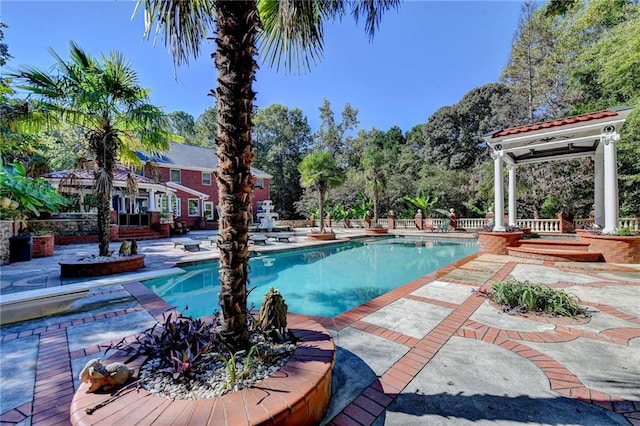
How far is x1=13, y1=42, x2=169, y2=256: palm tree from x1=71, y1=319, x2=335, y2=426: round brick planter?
8138mm

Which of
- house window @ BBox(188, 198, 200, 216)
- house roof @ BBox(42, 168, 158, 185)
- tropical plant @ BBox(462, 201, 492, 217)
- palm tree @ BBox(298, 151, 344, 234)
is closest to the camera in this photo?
house roof @ BBox(42, 168, 158, 185)

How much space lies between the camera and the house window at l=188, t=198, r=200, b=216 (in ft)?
88.8

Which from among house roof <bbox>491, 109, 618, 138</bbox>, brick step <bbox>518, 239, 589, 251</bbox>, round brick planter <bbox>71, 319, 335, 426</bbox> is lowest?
round brick planter <bbox>71, 319, 335, 426</bbox>

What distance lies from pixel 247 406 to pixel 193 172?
30082 millimetres

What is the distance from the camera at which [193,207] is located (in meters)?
27.5

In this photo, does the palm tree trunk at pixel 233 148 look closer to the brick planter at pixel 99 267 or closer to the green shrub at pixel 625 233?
the brick planter at pixel 99 267

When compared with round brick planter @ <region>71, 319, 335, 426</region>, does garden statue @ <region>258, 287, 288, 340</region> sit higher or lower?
higher

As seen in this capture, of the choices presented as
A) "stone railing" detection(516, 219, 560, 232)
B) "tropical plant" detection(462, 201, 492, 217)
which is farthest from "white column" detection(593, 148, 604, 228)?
"tropical plant" detection(462, 201, 492, 217)

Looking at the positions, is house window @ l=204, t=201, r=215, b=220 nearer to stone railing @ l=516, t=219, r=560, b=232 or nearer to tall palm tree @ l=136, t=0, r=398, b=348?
stone railing @ l=516, t=219, r=560, b=232

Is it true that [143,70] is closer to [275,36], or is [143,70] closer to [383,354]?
[275,36]

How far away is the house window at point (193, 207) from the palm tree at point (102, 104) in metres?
19.2

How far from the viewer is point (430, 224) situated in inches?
902

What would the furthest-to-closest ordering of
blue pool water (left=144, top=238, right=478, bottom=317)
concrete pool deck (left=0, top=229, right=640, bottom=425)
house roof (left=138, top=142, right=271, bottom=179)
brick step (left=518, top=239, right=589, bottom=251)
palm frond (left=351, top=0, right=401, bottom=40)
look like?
house roof (left=138, top=142, right=271, bottom=179), brick step (left=518, top=239, right=589, bottom=251), blue pool water (left=144, top=238, right=478, bottom=317), palm frond (left=351, top=0, right=401, bottom=40), concrete pool deck (left=0, top=229, right=640, bottom=425)

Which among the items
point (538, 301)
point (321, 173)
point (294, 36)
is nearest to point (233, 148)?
point (294, 36)
